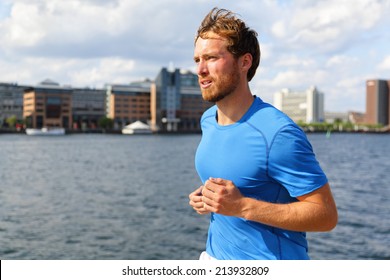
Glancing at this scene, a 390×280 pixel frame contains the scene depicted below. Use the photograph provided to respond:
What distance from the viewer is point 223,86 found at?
2.12 m

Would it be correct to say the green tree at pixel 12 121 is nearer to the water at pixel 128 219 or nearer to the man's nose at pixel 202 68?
the water at pixel 128 219

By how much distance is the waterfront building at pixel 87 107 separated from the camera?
491 feet

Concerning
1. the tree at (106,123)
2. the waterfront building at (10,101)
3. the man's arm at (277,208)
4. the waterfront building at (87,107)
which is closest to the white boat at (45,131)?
the tree at (106,123)

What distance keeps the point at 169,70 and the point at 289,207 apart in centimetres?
14444

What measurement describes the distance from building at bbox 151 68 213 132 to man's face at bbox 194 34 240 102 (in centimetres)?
13618

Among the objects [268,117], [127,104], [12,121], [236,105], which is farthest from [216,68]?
[127,104]

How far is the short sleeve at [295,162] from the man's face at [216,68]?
0.30m

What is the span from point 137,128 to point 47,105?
24.3 metres

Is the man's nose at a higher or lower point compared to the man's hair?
lower

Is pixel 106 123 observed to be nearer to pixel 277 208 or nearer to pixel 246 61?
pixel 246 61

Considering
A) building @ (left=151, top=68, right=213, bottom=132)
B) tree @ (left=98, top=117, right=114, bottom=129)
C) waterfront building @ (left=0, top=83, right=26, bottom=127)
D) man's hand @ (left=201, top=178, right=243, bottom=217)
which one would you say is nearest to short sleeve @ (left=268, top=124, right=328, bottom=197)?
man's hand @ (left=201, top=178, right=243, bottom=217)

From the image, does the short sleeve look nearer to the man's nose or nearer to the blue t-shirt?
the blue t-shirt

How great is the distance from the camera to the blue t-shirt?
1996 mm

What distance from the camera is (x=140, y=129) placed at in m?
144
